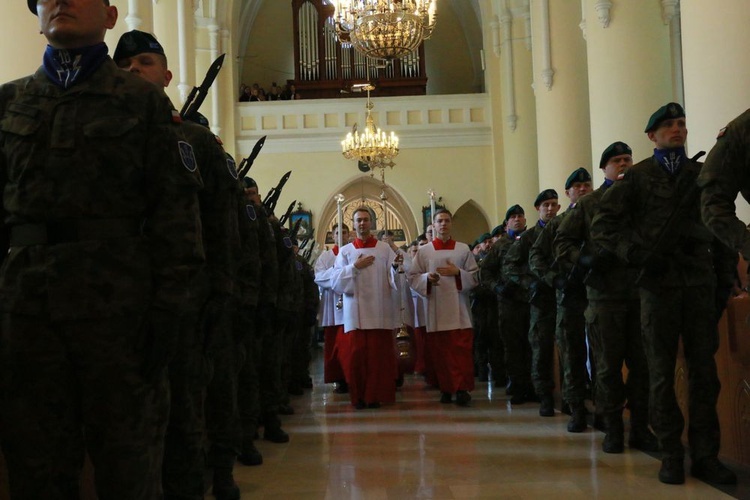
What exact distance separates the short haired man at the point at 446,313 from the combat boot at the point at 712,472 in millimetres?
3701

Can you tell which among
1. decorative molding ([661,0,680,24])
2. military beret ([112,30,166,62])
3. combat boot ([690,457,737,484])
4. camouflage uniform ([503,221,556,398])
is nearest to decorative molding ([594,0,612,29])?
decorative molding ([661,0,680,24])

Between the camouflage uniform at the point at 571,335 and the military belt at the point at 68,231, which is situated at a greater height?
the military belt at the point at 68,231

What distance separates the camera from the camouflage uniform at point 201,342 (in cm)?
314

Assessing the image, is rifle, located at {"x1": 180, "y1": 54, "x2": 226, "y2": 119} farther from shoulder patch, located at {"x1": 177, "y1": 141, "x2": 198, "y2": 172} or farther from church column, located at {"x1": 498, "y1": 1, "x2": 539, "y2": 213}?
church column, located at {"x1": 498, "y1": 1, "x2": 539, "y2": 213}

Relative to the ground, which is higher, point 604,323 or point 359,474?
point 604,323

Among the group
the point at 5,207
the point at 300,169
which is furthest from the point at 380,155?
the point at 5,207

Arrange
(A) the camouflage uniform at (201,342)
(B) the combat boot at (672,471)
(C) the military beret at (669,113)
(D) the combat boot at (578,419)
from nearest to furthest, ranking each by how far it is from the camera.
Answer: (A) the camouflage uniform at (201,342) < (B) the combat boot at (672,471) < (C) the military beret at (669,113) < (D) the combat boot at (578,419)

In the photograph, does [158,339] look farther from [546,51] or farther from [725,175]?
[546,51]

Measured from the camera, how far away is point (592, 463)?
4953mm

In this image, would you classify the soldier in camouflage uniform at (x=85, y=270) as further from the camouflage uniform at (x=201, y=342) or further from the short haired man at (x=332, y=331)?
the short haired man at (x=332, y=331)

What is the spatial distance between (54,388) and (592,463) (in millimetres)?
3510

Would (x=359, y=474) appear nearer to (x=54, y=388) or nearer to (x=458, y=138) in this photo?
(x=54, y=388)

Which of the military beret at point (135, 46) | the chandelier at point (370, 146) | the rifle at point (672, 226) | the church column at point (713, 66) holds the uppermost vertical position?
the chandelier at point (370, 146)

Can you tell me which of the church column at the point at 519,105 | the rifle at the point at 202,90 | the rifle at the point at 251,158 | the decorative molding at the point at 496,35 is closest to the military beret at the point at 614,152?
the rifle at the point at 251,158
